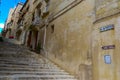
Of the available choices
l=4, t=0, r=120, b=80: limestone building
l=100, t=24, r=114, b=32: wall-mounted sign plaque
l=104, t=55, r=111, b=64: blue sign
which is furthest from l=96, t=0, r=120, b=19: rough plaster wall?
l=104, t=55, r=111, b=64: blue sign

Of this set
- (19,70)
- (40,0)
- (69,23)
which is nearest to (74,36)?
(69,23)

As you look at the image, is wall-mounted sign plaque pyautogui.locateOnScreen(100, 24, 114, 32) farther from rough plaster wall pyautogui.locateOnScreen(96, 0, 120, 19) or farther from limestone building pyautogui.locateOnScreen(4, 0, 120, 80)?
rough plaster wall pyautogui.locateOnScreen(96, 0, 120, 19)

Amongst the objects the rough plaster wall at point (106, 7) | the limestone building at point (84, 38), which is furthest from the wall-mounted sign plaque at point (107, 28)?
the rough plaster wall at point (106, 7)

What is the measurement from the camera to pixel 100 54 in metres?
6.17

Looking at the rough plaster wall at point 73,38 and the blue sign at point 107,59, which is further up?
the rough plaster wall at point 73,38

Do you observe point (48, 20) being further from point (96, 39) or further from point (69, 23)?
point (96, 39)

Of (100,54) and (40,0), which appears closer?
(100,54)

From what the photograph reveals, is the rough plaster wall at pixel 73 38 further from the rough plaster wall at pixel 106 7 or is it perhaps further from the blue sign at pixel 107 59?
the blue sign at pixel 107 59

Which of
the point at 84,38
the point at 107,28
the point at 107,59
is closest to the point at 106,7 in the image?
the point at 107,28

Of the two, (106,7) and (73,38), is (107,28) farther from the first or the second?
(73,38)

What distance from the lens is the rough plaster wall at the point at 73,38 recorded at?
739 cm

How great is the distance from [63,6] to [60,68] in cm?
348

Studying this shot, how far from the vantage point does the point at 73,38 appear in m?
8.35

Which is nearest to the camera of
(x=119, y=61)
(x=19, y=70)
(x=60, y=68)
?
(x=119, y=61)
